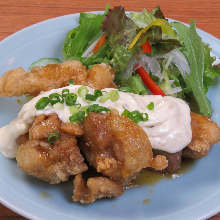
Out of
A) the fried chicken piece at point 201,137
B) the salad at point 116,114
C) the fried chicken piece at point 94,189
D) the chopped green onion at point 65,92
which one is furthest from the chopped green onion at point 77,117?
the fried chicken piece at point 201,137

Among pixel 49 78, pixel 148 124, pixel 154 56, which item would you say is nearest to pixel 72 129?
pixel 148 124

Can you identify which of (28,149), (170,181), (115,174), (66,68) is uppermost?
(66,68)

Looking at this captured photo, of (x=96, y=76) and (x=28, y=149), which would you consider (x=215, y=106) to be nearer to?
(x=96, y=76)

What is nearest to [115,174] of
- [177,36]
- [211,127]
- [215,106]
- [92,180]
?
[92,180]

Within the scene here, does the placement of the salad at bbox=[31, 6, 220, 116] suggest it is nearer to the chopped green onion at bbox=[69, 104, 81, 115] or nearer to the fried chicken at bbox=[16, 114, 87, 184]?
the chopped green onion at bbox=[69, 104, 81, 115]

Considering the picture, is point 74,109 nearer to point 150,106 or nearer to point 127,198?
point 150,106

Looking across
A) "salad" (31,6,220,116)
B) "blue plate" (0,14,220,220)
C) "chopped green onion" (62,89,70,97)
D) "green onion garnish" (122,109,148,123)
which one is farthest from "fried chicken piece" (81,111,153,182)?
"salad" (31,6,220,116)

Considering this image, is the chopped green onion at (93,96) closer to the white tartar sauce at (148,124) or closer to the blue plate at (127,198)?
the white tartar sauce at (148,124)

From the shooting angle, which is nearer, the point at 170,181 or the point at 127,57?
the point at 170,181
